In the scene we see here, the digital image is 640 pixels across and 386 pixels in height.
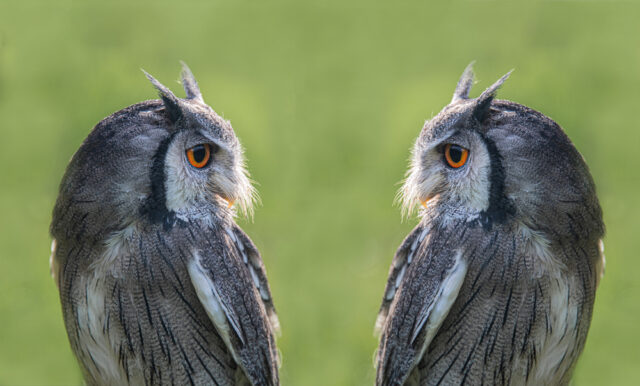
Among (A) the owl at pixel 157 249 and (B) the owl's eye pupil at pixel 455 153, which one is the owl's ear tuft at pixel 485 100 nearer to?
(B) the owl's eye pupil at pixel 455 153

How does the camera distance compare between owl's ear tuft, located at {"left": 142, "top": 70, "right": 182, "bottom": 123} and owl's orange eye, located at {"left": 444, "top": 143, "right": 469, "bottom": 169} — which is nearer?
owl's ear tuft, located at {"left": 142, "top": 70, "right": 182, "bottom": 123}

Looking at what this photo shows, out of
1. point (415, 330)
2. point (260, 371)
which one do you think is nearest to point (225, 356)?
point (260, 371)

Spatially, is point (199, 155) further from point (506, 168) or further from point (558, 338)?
point (558, 338)

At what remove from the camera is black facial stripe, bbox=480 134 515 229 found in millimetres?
2652

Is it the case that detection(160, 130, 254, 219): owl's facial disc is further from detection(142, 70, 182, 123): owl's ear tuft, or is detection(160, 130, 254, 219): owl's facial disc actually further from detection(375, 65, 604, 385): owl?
detection(375, 65, 604, 385): owl

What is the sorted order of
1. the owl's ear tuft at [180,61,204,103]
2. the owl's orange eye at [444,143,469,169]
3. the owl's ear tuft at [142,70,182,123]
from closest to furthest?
1. the owl's ear tuft at [142,70,182,123]
2. the owl's orange eye at [444,143,469,169]
3. the owl's ear tuft at [180,61,204,103]

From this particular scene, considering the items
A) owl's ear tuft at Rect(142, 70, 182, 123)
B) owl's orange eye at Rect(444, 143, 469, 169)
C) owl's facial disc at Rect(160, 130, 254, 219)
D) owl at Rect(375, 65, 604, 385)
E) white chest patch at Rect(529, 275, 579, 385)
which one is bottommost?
white chest patch at Rect(529, 275, 579, 385)

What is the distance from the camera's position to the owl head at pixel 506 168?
104 inches

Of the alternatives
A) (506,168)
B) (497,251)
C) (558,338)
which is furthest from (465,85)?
(558,338)

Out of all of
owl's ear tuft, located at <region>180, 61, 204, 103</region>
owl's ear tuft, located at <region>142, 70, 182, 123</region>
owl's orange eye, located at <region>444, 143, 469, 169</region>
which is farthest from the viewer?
owl's ear tuft, located at <region>180, 61, 204, 103</region>

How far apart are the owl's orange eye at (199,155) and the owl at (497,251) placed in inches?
32.8

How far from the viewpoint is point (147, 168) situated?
2.63 m

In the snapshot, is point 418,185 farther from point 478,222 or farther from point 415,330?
point 415,330

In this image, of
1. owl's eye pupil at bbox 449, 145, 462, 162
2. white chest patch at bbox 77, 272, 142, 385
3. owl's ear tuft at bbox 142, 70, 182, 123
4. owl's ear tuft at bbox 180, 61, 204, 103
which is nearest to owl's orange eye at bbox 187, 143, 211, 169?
owl's ear tuft at bbox 142, 70, 182, 123
